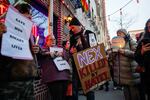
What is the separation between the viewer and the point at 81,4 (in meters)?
12.2

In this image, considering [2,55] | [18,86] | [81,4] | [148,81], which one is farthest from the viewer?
[81,4]

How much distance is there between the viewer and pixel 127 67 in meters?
5.21

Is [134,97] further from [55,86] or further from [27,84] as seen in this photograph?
[27,84]

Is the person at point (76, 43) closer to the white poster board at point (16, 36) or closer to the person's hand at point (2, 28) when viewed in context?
the white poster board at point (16, 36)

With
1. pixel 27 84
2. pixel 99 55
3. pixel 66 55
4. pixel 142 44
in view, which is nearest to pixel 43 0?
pixel 66 55

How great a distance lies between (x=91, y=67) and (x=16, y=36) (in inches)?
89.4

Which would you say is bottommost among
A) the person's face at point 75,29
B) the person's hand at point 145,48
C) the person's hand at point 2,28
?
the person's hand at point 145,48

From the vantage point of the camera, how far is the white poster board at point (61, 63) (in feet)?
16.2

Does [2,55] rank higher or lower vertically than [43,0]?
lower

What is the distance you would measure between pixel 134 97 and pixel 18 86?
2706 mm

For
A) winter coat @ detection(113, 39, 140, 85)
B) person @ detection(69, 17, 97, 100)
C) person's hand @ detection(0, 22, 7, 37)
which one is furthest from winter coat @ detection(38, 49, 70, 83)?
person's hand @ detection(0, 22, 7, 37)

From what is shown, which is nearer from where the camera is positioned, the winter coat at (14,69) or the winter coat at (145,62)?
the winter coat at (14,69)

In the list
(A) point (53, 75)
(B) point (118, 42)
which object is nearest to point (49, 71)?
(A) point (53, 75)

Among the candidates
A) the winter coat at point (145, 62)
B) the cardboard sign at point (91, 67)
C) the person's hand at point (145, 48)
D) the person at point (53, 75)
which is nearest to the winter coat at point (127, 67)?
the cardboard sign at point (91, 67)
